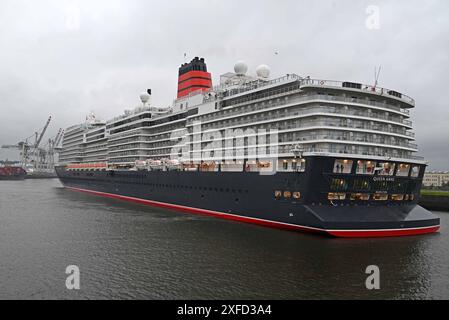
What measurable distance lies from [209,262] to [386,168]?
1879 centimetres

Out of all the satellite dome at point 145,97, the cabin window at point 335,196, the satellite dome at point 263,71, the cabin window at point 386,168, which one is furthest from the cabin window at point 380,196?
the satellite dome at point 145,97

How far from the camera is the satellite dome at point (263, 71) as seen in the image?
4109cm

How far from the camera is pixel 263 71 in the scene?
135ft

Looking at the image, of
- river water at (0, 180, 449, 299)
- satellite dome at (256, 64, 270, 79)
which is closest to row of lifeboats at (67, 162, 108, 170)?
river water at (0, 180, 449, 299)

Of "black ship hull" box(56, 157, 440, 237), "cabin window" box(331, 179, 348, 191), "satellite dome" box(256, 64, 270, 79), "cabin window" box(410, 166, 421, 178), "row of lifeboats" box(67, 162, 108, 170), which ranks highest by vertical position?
"satellite dome" box(256, 64, 270, 79)

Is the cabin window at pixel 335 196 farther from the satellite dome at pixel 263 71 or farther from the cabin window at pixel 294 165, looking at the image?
the satellite dome at pixel 263 71

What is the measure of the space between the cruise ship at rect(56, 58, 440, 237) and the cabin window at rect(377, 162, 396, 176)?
3.5 inches

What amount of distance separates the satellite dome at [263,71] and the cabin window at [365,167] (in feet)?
58.0

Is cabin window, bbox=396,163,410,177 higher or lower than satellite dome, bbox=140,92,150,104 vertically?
lower

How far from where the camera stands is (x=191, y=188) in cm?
4156

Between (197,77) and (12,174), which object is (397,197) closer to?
(197,77)

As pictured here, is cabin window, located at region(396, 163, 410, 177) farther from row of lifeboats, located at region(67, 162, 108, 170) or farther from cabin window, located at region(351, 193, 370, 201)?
row of lifeboats, located at region(67, 162, 108, 170)

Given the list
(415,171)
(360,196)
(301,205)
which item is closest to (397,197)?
(415,171)

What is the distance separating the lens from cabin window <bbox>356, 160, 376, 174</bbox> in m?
28.9
